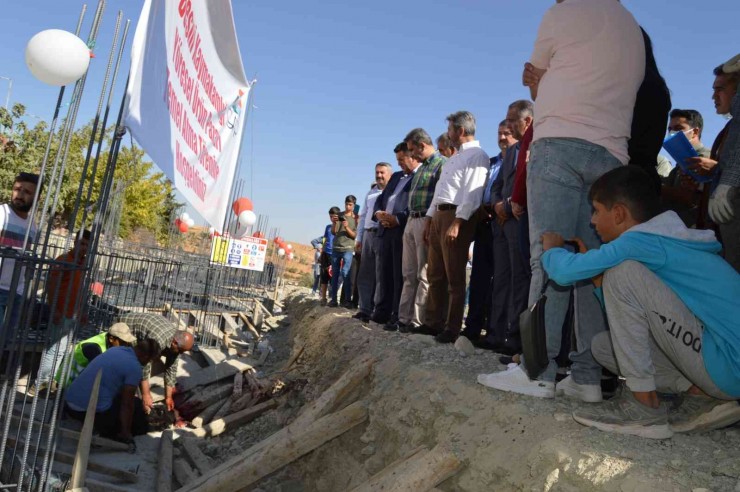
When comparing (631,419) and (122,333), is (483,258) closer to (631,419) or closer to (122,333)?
(631,419)

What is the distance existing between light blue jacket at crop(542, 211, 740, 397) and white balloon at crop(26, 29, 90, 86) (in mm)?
2974

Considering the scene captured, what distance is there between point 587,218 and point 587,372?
2.68 feet

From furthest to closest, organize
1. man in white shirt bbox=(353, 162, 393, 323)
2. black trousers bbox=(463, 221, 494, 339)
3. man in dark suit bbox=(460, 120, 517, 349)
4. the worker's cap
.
Result: man in white shirt bbox=(353, 162, 393, 323) < the worker's cap < black trousers bbox=(463, 221, 494, 339) < man in dark suit bbox=(460, 120, 517, 349)

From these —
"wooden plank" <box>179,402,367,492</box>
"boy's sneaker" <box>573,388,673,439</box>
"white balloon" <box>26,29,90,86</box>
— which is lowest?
"wooden plank" <box>179,402,367,492</box>

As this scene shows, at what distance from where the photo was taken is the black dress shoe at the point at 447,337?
4.70 metres

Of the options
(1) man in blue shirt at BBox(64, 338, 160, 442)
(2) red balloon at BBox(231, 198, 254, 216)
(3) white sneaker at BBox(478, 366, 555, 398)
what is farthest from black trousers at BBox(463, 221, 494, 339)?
(2) red balloon at BBox(231, 198, 254, 216)

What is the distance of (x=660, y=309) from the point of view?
2328 mm

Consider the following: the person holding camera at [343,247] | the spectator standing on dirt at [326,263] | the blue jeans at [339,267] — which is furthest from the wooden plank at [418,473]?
the spectator standing on dirt at [326,263]

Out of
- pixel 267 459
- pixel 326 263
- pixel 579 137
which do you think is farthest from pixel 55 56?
pixel 326 263

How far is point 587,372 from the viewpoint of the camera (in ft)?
9.11

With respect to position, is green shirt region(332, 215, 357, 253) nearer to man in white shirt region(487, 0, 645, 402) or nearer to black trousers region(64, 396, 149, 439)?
black trousers region(64, 396, 149, 439)

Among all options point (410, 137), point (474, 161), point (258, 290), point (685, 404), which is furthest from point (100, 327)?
point (258, 290)

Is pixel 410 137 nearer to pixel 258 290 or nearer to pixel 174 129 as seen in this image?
pixel 174 129

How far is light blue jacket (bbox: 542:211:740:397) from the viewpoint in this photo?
2.26 meters
